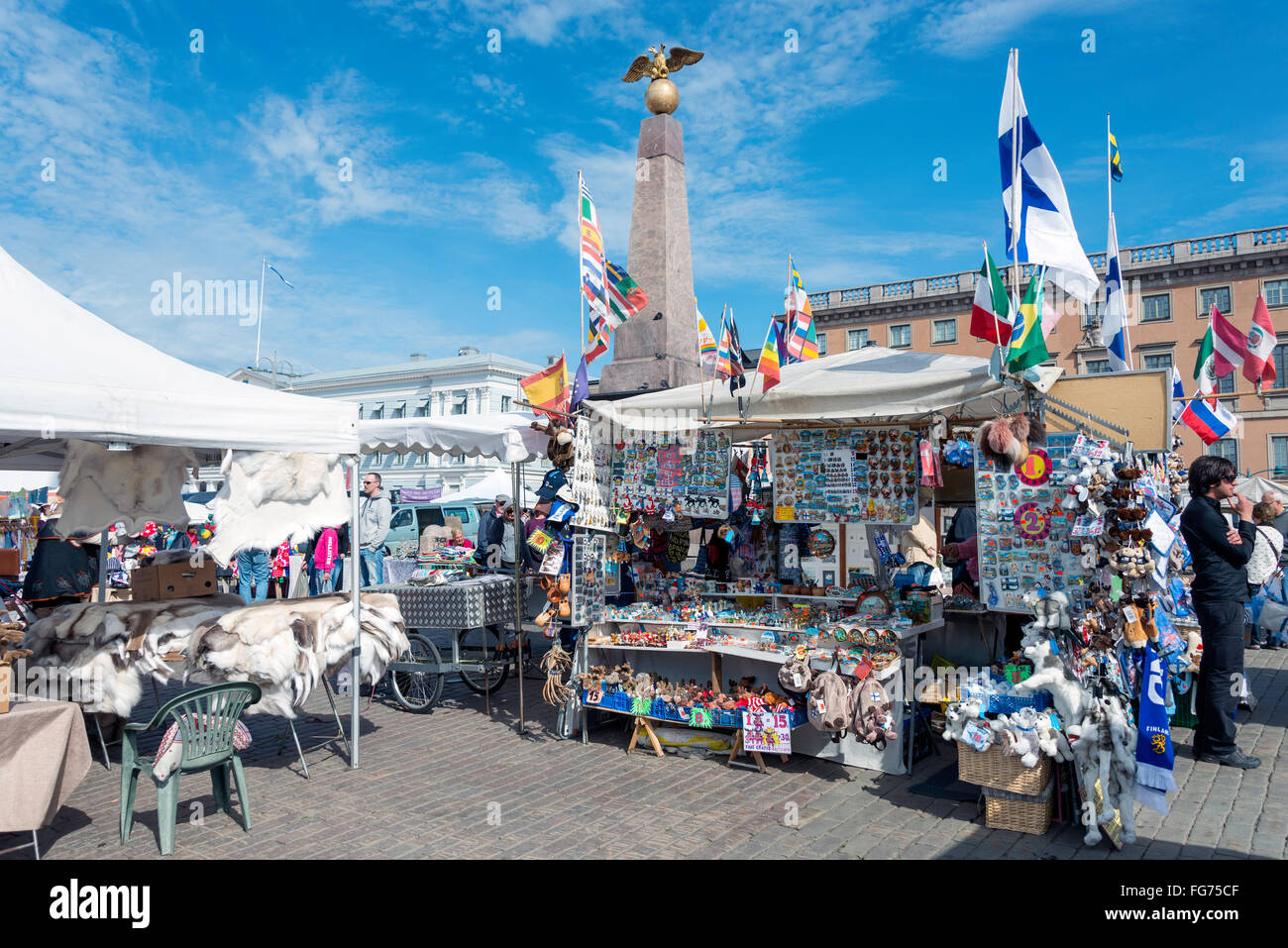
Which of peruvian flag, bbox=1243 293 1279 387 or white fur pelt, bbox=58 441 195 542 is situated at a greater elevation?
peruvian flag, bbox=1243 293 1279 387

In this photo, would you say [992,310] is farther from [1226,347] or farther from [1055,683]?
[1226,347]

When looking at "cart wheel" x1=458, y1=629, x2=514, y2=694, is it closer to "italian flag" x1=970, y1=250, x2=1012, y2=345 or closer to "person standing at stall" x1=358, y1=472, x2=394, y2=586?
"person standing at stall" x1=358, y1=472, x2=394, y2=586

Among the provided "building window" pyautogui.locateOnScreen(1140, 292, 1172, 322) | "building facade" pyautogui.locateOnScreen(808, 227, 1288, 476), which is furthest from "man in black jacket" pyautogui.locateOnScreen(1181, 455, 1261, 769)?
"building window" pyautogui.locateOnScreen(1140, 292, 1172, 322)

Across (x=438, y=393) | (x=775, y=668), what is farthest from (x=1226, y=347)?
(x=438, y=393)

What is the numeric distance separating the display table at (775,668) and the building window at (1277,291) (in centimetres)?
4065

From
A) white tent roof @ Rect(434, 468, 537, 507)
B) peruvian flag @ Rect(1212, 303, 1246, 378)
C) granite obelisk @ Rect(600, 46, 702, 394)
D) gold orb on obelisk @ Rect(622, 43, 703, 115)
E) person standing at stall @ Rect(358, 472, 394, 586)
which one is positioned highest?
gold orb on obelisk @ Rect(622, 43, 703, 115)

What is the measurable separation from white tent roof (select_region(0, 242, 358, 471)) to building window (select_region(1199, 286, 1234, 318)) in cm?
4236

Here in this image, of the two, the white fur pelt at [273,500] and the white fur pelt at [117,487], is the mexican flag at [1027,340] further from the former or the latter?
the white fur pelt at [117,487]

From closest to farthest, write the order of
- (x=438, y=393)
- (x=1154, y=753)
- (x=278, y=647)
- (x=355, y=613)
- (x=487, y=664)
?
(x=1154, y=753) < (x=278, y=647) < (x=355, y=613) < (x=487, y=664) < (x=438, y=393)

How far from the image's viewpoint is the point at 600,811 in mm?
5086

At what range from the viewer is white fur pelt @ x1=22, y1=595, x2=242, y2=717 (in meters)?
5.70

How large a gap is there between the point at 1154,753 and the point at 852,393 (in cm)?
271

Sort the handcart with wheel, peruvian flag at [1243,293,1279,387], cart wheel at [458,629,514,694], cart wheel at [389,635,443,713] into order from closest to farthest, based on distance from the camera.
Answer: the handcart with wheel < cart wheel at [389,635,443,713] < cart wheel at [458,629,514,694] < peruvian flag at [1243,293,1279,387]

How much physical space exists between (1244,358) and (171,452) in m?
11.6
